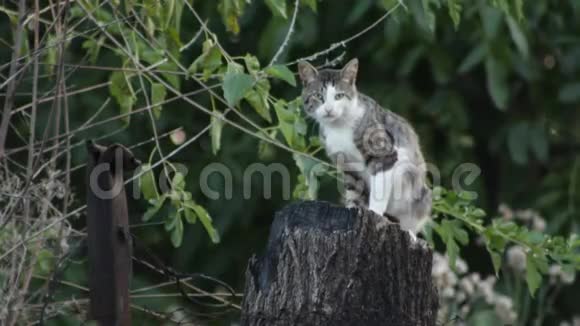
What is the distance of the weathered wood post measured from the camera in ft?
11.6

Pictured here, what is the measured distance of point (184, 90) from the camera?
7.84m

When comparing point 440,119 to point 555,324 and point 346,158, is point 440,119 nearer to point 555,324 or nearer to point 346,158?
point 555,324

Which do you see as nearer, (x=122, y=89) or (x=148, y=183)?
(x=148, y=183)

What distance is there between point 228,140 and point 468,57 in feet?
5.10

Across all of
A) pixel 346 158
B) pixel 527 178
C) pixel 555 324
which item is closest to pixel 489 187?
pixel 527 178

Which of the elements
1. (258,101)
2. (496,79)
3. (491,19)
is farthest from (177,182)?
(496,79)

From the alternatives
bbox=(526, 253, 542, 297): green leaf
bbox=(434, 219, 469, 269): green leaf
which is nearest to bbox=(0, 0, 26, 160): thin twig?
bbox=(434, 219, 469, 269): green leaf

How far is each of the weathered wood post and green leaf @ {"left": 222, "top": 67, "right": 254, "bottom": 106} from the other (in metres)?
0.54

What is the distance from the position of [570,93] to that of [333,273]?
14.0ft

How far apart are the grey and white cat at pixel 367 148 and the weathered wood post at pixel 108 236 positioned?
60.8 inches

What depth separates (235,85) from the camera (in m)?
4.08

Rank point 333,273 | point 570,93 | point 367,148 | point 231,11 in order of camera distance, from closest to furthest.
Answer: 1. point 333,273
2. point 231,11
3. point 367,148
4. point 570,93

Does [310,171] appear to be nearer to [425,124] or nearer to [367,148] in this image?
[367,148]

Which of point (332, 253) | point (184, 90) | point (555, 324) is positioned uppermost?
point (184, 90)
